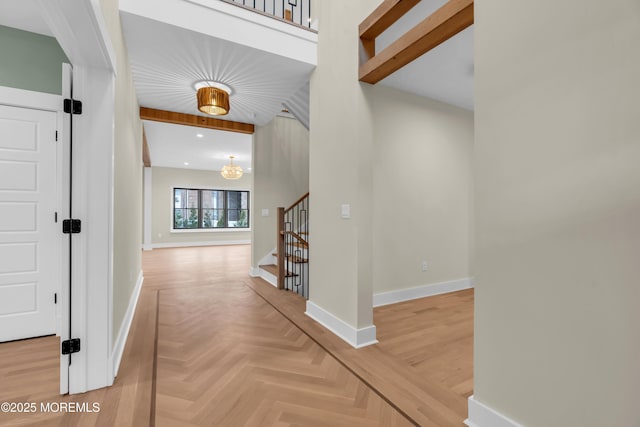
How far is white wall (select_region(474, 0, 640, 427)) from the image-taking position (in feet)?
3.37

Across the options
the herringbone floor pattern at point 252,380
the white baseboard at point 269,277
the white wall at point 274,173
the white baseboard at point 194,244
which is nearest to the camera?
the herringbone floor pattern at point 252,380

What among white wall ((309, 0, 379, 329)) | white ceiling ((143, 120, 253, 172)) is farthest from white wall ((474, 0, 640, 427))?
white ceiling ((143, 120, 253, 172))

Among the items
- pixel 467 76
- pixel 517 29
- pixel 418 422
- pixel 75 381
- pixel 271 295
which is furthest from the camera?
pixel 271 295

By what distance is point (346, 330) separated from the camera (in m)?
2.54

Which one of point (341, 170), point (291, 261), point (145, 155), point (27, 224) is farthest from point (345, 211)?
point (145, 155)

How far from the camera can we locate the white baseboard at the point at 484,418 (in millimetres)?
1374

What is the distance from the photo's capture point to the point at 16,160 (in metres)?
2.42

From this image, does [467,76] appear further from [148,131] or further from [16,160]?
[148,131]

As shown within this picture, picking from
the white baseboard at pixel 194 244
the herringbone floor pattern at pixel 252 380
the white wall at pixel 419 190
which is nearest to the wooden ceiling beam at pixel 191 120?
the white wall at pixel 419 190

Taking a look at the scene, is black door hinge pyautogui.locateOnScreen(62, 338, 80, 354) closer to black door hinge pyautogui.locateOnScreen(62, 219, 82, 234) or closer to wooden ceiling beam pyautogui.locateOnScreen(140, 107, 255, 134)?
black door hinge pyautogui.locateOnScreen(62, 219, 82, 234)

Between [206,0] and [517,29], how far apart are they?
2.44 metres

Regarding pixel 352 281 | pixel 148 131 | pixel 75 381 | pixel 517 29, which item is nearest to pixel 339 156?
pixel 352 281

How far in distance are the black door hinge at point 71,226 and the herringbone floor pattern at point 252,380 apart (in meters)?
1.12

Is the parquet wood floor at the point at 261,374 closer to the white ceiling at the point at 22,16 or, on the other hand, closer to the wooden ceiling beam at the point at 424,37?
the wooden ceiling beam at the point at 424,37
